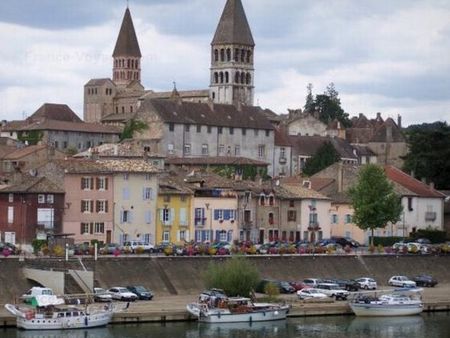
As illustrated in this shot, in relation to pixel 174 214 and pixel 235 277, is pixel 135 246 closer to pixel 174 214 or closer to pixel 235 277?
pixel 174 214

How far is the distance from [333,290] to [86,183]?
25.6m

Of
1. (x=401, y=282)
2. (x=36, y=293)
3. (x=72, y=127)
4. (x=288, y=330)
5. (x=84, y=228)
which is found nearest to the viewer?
(x=288, y=330)

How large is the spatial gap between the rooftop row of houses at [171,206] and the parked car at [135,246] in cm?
307

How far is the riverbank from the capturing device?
82.9 m

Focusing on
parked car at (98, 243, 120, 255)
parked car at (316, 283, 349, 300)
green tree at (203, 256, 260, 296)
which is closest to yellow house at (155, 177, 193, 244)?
parked car at (98, 243, 120, 255)

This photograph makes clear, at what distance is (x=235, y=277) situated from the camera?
299 ft

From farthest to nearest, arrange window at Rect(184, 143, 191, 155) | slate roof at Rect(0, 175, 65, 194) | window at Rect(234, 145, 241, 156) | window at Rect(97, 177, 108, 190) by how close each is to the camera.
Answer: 1. window at Rect(234, 145, 241, 156)
2. window at Rect(184, 143, 191, 155)
3. window at Rect(97, 177, 108, 190)
4. slate roof at Rect(0, 175, 65, 194)

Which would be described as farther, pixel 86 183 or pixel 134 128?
pixel 134 128

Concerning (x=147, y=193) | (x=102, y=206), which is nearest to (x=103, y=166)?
(x=102, y=206)

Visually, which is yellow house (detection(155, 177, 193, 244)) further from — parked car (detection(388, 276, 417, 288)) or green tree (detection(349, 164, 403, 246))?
parked car (detection(388, 276, 417, 288))

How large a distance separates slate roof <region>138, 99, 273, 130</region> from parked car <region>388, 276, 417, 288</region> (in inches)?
2720

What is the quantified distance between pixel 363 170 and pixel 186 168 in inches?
1186

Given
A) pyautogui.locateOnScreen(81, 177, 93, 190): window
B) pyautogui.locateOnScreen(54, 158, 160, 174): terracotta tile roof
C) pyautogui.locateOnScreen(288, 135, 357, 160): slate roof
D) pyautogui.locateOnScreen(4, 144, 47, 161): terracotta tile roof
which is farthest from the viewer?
pyautogui.locateOnScreen(288, 135, 357, 160): slate roof

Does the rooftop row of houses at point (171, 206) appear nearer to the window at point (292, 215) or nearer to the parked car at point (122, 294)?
the window at point (292, 215)
